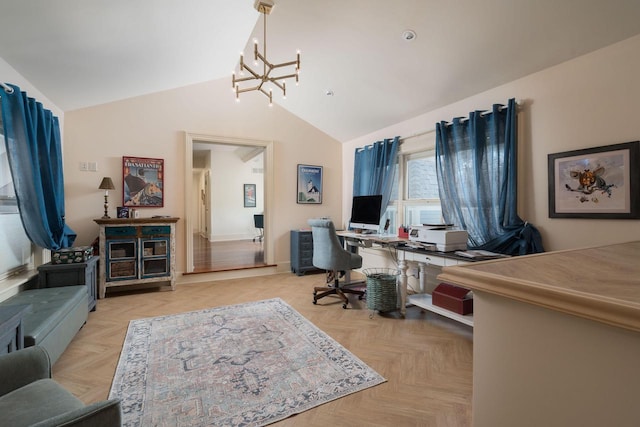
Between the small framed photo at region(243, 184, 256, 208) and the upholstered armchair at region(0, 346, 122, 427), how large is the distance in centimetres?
764

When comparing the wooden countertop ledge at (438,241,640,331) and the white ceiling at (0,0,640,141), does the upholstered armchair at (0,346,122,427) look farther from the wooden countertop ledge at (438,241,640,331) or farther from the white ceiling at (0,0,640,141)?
the white ceiling at (0,0,640,141)

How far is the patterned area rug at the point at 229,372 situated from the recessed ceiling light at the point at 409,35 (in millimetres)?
2837

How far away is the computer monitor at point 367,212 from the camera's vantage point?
3910 mm

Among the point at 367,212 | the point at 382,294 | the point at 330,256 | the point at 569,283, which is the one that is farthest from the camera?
the point at 367,212

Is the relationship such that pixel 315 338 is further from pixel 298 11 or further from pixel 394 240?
pixel 298 11

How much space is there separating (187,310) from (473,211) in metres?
3.28

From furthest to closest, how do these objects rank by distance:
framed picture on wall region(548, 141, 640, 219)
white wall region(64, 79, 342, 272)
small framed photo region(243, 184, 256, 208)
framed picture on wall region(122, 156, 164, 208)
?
1. small framed photo region(243, 184, 256, 208)
2. framed picture on wall region(122, 156, 164, 208)
3. white wall region(64, 79, 342, 272)
4. framed picture on wall region(548, 141, 640, 219)

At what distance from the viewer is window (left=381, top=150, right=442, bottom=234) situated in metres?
3.89

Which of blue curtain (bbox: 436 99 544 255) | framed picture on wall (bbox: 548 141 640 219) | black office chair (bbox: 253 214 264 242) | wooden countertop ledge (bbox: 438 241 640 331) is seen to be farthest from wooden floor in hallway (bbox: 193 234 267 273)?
wooden countertop ledge (bbox: 438 241 640 331)

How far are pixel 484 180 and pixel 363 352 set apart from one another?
6.80 ft

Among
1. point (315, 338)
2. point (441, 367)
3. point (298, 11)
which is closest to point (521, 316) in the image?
point (441, 367)

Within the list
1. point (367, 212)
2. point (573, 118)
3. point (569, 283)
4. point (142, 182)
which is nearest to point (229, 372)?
point (569, 283)

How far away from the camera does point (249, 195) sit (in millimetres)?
8875

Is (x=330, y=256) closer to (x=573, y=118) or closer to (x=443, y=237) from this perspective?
(x=443, y=237)
